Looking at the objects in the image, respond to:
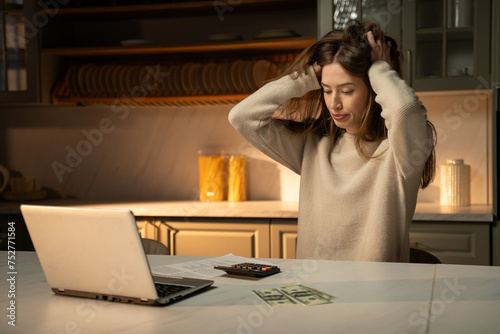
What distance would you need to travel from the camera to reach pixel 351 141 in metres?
1.93

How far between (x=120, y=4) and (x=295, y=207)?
162 centimetres

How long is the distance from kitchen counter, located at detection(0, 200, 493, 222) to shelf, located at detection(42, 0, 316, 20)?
1140 millimetres

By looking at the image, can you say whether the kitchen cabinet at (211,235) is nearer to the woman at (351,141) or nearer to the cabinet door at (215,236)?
the cabinet door at (215,236)

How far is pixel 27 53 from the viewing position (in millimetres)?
3383

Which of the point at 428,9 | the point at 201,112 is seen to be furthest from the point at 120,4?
the point at 428,9

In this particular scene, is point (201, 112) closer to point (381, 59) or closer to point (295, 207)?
point (295, 207)

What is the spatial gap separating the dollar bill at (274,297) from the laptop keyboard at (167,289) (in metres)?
0.16

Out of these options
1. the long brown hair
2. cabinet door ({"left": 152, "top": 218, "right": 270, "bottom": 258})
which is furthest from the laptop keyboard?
cabinet door ({"left": 152, "top": 218, "right": 270, "bottom": 258})

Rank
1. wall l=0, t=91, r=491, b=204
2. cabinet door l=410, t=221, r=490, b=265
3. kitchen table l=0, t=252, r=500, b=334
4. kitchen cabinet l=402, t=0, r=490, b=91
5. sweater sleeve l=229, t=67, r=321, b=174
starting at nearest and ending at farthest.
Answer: kitchen table l=0, t=252, r=500, b=334 < sweater sleeve l=229, t=67, r=321, b=174 < cabinet door l=410, t=221, r=490, b=265 < kitchen cabinet l=402, t=0, r=490, b=91 < wall l=0, t=91, r=491, b=204

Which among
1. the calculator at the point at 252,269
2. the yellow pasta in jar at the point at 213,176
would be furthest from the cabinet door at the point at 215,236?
the calculator at the point at 252,269

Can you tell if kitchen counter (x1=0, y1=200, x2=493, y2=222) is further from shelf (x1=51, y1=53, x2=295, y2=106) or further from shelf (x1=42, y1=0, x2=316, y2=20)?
shelf (x1=42, y1=0, x2=316, y2=20)

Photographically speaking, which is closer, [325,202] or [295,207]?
[325,202]

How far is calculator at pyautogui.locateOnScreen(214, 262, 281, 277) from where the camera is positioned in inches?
52.8

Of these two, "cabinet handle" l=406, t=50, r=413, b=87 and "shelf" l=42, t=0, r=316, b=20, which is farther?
"shelf" l=42, t=0, r=316, b=20
